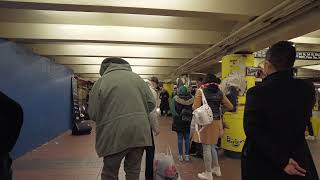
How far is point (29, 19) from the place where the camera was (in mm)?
6281

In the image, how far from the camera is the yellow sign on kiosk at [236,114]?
6938mm

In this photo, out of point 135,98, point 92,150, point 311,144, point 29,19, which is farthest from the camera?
point 311,144

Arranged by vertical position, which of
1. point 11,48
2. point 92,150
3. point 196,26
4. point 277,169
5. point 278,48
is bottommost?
point 92,150

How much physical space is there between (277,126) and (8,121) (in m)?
1.43

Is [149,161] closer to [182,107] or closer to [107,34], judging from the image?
[182,107]

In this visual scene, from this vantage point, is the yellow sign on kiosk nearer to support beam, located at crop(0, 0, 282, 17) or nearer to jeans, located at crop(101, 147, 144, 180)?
support beam, located at crop(0, 0, 282, 17)

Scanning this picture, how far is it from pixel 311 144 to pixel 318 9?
569 centimetres

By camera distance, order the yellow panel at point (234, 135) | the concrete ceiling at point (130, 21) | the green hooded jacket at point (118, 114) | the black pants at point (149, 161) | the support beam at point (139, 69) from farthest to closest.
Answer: the support beam at point (139, 69), the yellow panel at point (234, 135), the concrete ceiling at point (130, 21), the black pants at point (149, 161), the green hooded jacket at point (118, 114)

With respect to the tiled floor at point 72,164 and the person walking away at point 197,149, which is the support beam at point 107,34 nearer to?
the person walking away at point 197,149

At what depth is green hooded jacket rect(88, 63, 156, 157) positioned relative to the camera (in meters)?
2.82

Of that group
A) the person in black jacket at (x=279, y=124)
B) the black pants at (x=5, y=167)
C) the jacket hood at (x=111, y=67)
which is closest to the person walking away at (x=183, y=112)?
the jacket hood at (x=111, y=67)

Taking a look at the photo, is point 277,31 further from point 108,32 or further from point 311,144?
point 311,144

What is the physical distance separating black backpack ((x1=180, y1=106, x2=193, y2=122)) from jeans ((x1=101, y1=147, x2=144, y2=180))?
3.29 meters

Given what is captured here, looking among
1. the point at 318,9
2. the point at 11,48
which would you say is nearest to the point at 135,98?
the point at 318,9
